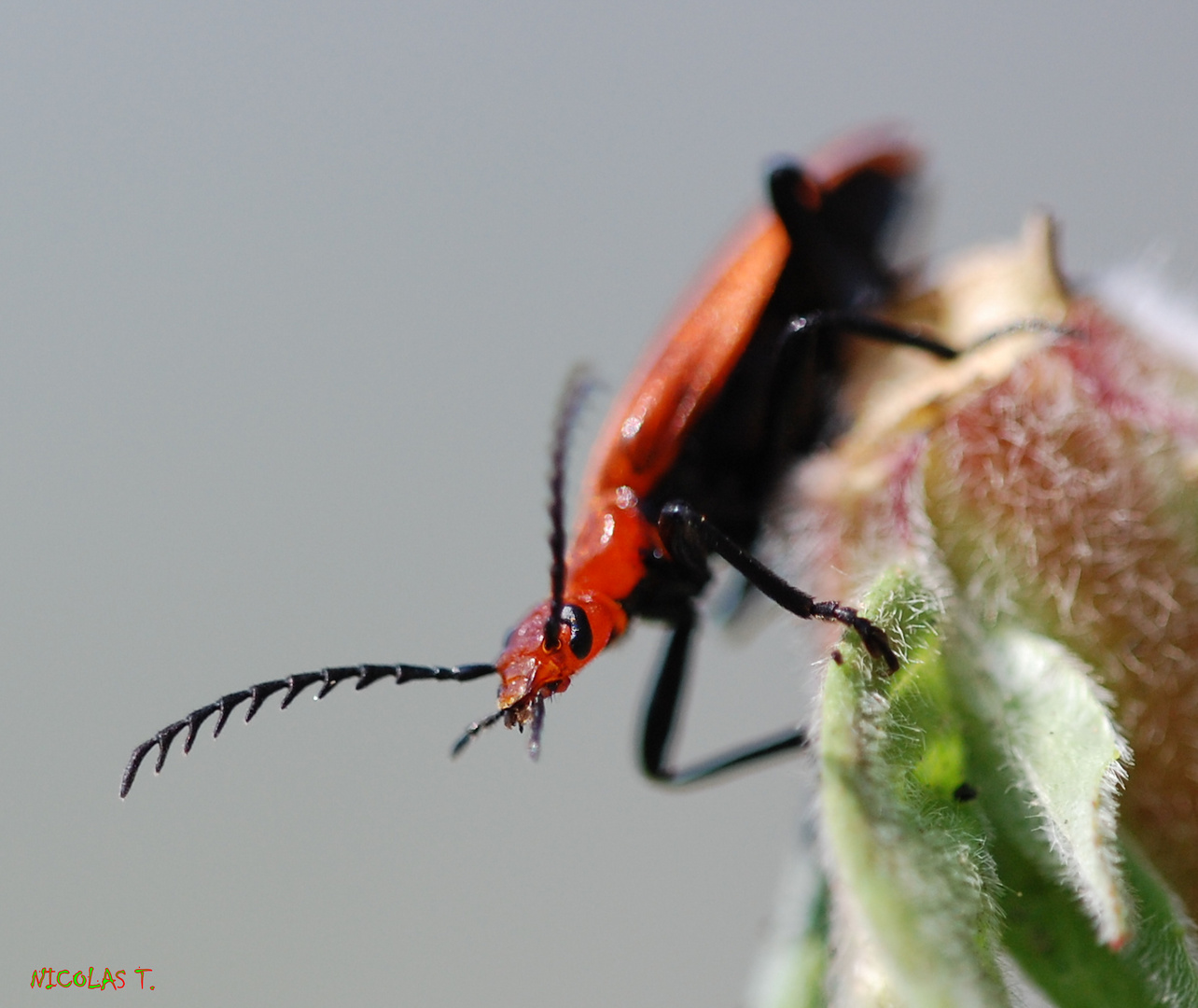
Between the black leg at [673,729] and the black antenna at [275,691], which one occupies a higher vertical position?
the black antenna at [275,691]

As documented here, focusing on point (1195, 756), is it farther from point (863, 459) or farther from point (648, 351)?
point (648, 351)

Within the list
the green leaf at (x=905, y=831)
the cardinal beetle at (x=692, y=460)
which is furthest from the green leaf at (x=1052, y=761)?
the cardinal beetle at (x=692, y=460)

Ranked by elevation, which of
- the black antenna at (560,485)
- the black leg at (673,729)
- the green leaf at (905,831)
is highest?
the black antenna at (560,485)

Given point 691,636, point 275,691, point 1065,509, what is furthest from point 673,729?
point 1065,509

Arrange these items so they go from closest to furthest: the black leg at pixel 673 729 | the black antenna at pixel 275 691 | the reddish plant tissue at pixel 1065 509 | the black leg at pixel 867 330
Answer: the reddish plant tissue at pixel 1065 509 < the black antenna at pixel 275 691 < the black leg at pixel 867 330 < the black leg at pixel 673 729

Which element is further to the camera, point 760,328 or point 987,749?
point 760,328

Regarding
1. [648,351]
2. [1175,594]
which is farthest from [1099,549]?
[648,351]

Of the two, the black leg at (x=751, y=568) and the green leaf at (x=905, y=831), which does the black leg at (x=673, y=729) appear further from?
the green leaf at (x=905, y=831)
